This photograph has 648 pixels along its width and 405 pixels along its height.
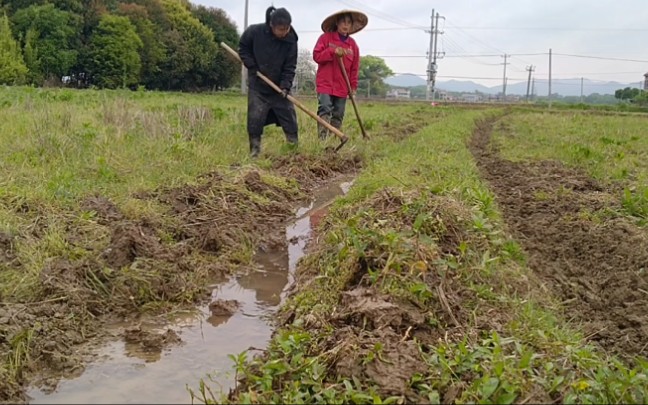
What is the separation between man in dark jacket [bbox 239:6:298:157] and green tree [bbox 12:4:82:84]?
39050 mm

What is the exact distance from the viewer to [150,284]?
3117mm

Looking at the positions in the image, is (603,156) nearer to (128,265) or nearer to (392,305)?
(392,305)

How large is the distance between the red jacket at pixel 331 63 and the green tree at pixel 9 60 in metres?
32.1

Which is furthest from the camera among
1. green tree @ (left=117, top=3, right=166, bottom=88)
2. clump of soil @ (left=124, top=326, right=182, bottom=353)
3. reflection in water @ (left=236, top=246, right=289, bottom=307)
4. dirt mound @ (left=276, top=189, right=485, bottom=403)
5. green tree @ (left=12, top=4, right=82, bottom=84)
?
green tree @ (left=117, top=3, right=166, bottom=88)

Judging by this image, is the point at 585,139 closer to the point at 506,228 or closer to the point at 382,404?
the point at 506,228

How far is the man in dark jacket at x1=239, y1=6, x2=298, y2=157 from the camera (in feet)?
24.3

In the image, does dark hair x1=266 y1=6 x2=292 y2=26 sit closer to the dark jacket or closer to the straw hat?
the dark jacket

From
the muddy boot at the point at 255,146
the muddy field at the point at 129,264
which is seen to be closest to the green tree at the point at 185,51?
the muddy boot at the point at 255,146

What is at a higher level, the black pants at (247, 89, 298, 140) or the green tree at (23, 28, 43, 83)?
the green tree at (23, 28, 43, 83)

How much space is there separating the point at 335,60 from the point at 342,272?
604cm

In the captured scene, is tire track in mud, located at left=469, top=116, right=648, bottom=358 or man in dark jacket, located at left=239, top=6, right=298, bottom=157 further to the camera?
man in dark jacket, located at left=239, top=6, right=298, bottom=157

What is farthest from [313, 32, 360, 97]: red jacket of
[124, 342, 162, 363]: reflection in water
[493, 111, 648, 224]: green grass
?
[124, 342, 162, 363]: reflection in water

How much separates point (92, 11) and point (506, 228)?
50080 millimetres

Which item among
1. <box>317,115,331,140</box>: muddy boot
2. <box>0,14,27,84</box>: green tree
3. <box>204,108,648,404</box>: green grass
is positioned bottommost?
<box>204,108,648,404</box>: green grass
